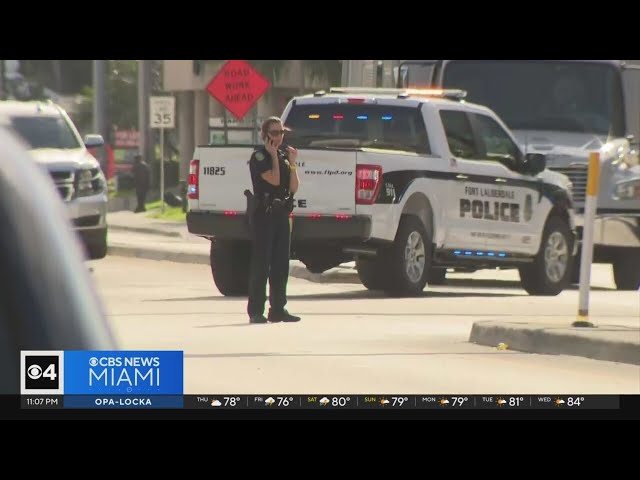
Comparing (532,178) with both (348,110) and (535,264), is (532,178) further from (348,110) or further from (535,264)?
(348,110)

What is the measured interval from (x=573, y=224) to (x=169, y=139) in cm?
2098

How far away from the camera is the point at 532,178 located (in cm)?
1235

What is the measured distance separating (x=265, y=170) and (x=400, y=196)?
2451 millimetres

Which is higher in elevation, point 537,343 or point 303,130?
point 303,130

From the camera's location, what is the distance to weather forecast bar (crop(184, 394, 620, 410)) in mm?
4297

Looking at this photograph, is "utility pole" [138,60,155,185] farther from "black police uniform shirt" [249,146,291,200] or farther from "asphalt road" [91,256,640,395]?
"black police uniform shirt" [249,146,291,200]

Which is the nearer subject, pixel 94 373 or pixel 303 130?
pixel 94 373

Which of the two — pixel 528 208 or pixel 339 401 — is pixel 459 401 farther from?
pixel 528 208

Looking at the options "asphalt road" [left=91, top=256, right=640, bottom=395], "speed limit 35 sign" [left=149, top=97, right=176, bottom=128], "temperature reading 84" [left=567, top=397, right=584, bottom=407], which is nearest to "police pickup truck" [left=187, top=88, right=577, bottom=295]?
"asphalt road" [left=91, top=256, right=640, bottom=395]

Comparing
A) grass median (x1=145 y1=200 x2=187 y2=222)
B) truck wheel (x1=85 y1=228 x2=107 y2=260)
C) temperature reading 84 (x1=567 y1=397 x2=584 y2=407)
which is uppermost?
temperature reading 84 (x1=567 y1=397 x2=584 y2=407)

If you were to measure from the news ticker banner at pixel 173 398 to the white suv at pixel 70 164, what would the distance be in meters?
5.57

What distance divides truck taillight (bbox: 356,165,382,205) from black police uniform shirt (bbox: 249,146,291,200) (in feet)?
4.91
